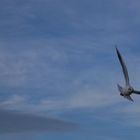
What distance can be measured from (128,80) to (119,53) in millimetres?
3508

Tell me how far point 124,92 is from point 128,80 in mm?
1931

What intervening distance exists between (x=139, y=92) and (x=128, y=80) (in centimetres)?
295

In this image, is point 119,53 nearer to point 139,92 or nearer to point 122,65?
point 122,65

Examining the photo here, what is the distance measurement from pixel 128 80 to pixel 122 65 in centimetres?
211

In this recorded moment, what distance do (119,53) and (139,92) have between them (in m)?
5.79

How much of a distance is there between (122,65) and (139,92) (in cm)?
409

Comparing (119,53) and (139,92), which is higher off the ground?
(119,53)

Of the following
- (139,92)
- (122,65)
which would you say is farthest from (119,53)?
(139,92)

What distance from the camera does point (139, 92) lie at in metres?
60.2

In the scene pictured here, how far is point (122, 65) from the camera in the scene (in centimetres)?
6191

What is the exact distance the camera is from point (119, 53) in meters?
62.8

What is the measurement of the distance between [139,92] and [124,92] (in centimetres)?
380
